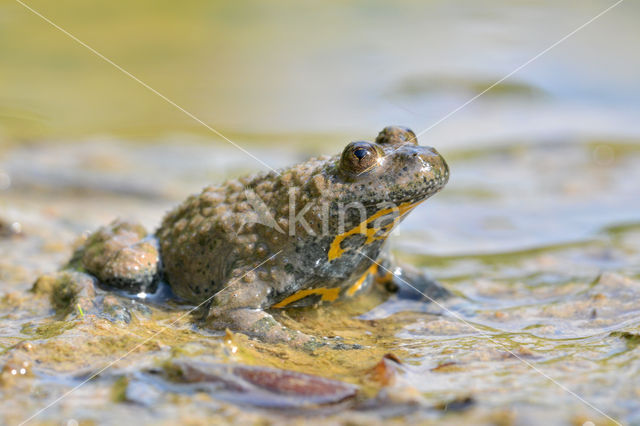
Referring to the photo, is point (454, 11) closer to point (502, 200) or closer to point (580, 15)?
point (580, 15)

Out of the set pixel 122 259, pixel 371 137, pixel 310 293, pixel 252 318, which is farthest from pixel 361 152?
pixel 371 137

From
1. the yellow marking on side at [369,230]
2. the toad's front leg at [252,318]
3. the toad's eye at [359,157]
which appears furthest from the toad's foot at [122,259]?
the toad's eye at [359,157]

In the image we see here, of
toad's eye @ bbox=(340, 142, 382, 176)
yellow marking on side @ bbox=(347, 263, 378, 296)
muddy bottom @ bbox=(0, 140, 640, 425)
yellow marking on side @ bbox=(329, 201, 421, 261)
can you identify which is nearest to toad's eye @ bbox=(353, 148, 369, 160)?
toad's eye @ bbox=(340, 142, 382, 176)

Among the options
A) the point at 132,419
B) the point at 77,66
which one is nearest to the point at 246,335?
the point at 132,419

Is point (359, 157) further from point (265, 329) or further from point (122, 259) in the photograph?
point (122, 259)

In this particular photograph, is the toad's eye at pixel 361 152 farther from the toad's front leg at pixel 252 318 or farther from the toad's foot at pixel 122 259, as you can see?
the toad's foot at pixel 122 259

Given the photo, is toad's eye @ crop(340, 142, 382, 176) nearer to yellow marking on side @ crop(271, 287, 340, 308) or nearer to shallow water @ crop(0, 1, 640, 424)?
yellow marking on side @ crop(271, 287, 340, 308)

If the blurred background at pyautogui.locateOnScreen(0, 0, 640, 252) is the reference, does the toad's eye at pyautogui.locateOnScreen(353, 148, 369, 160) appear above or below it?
below
